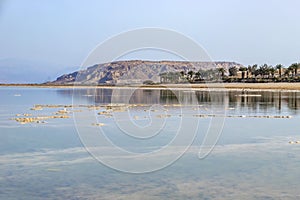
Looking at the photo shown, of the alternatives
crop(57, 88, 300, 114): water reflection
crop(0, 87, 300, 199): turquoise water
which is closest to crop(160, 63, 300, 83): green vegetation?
crop(57, 88, 300, 114): water reflection

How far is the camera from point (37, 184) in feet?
27.4

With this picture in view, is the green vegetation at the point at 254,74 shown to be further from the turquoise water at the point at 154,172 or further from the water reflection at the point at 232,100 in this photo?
the turquoise water at the point at 154,172

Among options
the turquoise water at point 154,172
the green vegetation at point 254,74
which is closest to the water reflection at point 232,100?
the turquoise water at point 154,172

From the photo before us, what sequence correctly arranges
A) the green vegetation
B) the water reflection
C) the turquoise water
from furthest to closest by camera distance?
the green vegetation → the water reflection → the turquoise water

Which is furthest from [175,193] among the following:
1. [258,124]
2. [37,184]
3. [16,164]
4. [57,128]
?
[258,124]

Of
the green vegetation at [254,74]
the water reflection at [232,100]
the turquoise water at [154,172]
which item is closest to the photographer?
the turquoise water at [154,172]

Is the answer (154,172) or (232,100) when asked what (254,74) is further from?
(154,172)

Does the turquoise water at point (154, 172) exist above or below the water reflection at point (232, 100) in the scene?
below

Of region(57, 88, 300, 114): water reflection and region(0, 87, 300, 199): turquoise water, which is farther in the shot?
region(57, 88, 300, 114): water reflection

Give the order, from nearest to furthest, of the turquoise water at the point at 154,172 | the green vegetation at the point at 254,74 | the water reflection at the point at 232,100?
1. the turquoise water at the point at 154,172
2. the water reflection at the point at 232,100
3. the green vegetation at the point at 254,74

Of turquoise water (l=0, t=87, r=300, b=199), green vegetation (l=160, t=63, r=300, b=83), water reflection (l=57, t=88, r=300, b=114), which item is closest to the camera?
turquoise water (l=0, t=87, r=300, b=199)

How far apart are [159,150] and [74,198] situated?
4973 millimetres

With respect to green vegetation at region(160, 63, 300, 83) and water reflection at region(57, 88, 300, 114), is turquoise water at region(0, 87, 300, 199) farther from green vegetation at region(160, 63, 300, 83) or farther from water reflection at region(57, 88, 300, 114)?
green vegetation at region(160, 63, 300, 83)

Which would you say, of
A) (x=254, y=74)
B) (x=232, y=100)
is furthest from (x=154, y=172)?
(x=254, y=74)
